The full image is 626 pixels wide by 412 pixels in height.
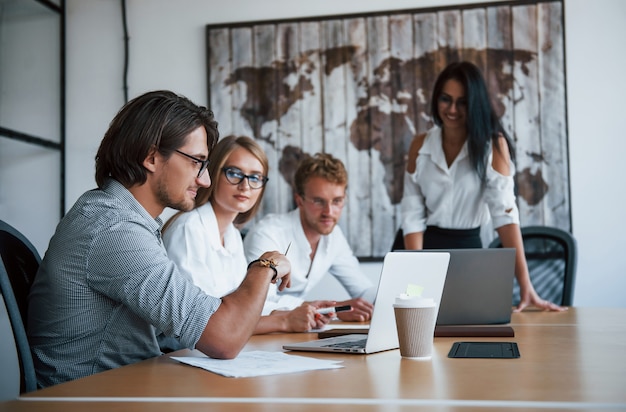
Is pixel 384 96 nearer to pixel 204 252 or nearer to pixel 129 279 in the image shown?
pixel 204 252

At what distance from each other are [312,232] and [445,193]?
537 mm

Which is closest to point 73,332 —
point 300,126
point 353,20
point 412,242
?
point 412,242

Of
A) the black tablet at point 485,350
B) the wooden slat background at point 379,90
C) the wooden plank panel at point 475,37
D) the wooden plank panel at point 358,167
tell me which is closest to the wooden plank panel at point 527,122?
the wooden slat background at point 379,90

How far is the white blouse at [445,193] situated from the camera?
8.81 ft

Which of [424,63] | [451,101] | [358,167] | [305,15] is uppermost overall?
[305,15]

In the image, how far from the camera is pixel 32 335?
4.70ft

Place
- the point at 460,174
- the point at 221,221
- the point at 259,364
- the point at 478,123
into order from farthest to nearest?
the point at 460,174 < the point at 478,123 < the point at 221,221 < the point at 259,364

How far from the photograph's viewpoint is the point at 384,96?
3.89 metres

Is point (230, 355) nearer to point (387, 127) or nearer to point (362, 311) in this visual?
point (362, 311)

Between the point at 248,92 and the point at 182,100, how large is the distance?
Answer: 2.45 metres

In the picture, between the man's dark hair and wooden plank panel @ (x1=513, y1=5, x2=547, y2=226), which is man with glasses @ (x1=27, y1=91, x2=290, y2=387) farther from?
wooden plank panel @ (x1=513, y1=5, x2=547, y2=226)

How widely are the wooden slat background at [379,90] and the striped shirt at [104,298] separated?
8.23 feet

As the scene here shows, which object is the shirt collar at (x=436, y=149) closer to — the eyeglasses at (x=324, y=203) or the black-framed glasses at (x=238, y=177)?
the eyeglasses at (x=324, y=203)

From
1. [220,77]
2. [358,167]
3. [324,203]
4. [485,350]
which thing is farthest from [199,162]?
[220,77]
